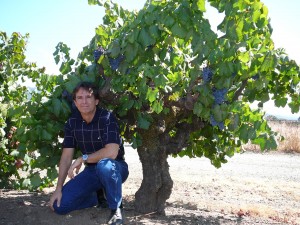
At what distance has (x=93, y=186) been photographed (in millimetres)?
4180

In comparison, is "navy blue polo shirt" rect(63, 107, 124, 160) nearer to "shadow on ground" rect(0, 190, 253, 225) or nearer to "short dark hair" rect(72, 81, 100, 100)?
"short dark hair" rect(72, 81, 100, 100)

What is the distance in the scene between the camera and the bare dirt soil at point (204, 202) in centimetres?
425

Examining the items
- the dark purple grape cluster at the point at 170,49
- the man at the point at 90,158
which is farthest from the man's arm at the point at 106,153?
the dark purple grape cluster at the point at 170,49

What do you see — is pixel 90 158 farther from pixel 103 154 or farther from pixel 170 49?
pixel 170 49

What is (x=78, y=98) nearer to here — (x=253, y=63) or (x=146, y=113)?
(x=146, y=113)

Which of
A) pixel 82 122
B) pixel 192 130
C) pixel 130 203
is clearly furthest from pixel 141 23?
pixel 130 203

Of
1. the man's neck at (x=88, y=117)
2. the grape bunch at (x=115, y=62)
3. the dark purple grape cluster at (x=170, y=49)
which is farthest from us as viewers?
the man's neck at (x=88, y=117)

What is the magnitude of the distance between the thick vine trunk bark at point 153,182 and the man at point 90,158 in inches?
12.7

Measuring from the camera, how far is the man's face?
150 inches

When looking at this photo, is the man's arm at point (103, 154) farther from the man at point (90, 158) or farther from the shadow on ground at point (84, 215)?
the shadow on ground at point (84, 215)

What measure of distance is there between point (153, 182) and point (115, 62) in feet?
4.72

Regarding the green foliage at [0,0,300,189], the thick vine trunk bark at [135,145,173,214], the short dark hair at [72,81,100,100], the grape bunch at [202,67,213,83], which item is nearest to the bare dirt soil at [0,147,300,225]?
the thick vine trunk bark at [135,145,173,214]

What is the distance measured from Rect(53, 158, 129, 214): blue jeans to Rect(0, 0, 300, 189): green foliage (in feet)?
0.90

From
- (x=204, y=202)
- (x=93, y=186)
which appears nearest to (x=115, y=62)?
(x=93, y=186)
